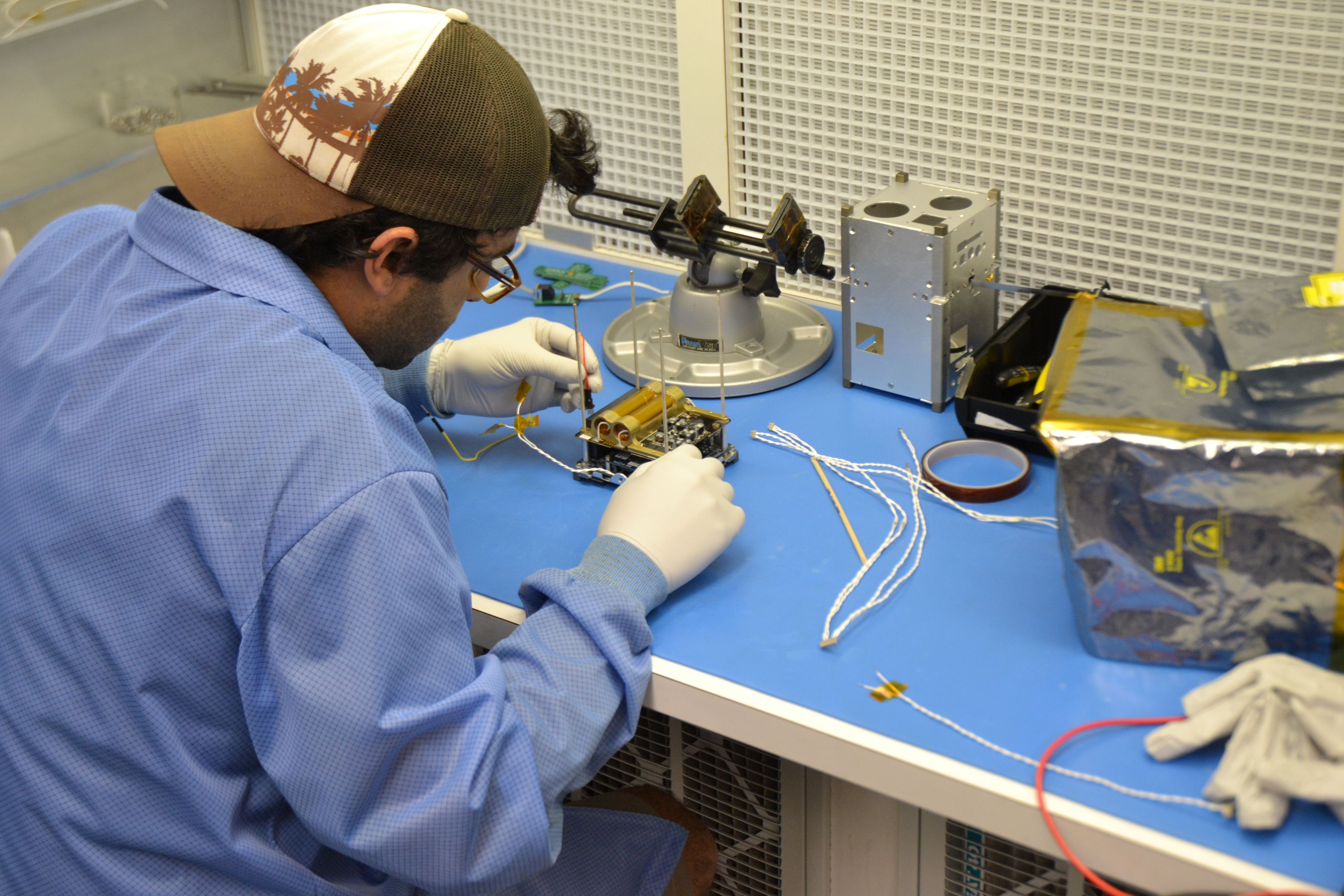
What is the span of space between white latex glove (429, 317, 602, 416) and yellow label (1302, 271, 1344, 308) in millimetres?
753

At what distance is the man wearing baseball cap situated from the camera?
91 centimetres

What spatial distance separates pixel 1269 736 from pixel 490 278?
0.82 m

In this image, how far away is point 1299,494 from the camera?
0.93m

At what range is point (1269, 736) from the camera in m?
0.89

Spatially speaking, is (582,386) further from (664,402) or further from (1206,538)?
(1206,538)

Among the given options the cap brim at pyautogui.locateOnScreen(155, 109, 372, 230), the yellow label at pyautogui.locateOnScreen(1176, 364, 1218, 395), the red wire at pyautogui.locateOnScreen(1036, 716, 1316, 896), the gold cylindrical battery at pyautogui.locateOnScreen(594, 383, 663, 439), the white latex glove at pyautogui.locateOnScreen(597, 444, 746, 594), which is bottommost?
the red wire at pyautogui.locateOnScreen(1036, 716, 1316, 896)

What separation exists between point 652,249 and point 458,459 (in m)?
0.62

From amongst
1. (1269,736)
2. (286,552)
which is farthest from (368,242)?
(1269,736)

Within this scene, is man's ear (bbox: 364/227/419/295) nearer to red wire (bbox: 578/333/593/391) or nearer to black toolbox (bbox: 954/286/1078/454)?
red wire (bbox: 578/333/593/391)

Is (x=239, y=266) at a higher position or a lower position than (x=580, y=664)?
higher

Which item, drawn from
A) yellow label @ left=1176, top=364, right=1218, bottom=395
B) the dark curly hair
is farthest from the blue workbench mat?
the dark curly hair

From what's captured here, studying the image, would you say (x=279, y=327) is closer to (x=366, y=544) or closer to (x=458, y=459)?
(x=366, y=544)

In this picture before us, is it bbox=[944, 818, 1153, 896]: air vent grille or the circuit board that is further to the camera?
the circuit board

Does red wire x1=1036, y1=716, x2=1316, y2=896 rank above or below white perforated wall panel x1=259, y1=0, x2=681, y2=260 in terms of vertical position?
below
